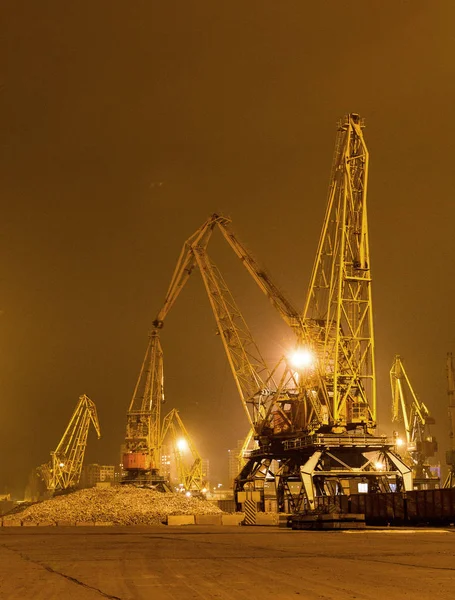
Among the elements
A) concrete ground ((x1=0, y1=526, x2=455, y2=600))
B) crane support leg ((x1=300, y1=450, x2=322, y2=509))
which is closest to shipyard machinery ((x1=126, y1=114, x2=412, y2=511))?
crane support leg ((x1=300, y1=450, x2=322, y2=509))

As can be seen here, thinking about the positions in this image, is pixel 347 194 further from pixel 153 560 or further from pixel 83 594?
pixel 83 594

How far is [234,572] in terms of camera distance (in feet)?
58.5

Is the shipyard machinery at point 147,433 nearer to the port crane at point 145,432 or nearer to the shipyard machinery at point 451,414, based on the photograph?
the port crane at point 145,432

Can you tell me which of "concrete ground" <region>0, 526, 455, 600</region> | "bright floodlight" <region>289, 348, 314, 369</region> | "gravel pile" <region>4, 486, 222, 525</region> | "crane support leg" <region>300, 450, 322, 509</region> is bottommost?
"concrete ground" <region>0, 526, 455, 600</region>

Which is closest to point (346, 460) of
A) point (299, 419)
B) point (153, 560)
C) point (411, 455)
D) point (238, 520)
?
point (299, 419)

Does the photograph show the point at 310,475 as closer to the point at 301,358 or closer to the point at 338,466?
the point at 338,466

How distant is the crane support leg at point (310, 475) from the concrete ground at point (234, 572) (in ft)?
104

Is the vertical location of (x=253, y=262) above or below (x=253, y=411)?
above

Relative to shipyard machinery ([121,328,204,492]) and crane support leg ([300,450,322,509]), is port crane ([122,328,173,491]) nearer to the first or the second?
shipyard machinery ([121,328,204,492])

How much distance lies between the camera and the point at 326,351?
64938mm

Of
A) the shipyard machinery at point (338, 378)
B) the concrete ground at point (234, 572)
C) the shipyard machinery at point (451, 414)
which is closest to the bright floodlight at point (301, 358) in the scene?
the shipyard machinery at point (338, 378)

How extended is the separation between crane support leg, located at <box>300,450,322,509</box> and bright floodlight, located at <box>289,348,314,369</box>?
873cm

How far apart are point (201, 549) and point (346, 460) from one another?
134 ft

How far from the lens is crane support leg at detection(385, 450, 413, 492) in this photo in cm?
6222
